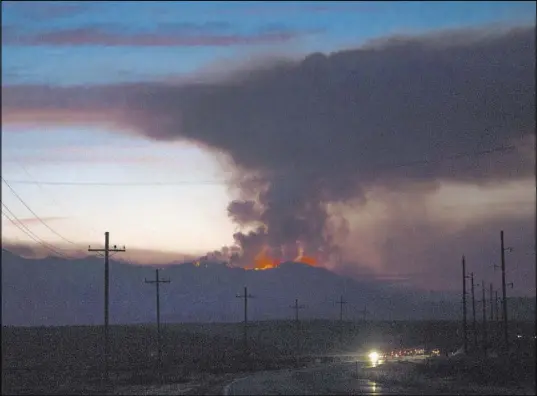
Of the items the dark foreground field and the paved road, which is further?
the dark foreground field

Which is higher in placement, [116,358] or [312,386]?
[312,386]

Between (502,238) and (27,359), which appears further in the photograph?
(27,359)

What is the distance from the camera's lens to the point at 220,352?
148 m

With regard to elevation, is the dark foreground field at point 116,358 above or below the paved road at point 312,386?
below

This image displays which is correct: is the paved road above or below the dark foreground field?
above

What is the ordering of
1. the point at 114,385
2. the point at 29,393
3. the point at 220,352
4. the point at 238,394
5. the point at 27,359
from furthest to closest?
the point at 220,352 → the point at 27,359 → the point at 114,385 → the point at 29,393 → the point at 238,394

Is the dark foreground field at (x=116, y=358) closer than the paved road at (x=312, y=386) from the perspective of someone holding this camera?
No

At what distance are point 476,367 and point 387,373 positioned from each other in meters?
7.75

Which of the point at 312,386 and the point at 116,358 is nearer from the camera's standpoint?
the point at 312,386

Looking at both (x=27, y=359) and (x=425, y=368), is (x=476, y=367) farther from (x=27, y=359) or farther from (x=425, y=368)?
(x=27, y=359)

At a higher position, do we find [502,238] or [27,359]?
[502,238]

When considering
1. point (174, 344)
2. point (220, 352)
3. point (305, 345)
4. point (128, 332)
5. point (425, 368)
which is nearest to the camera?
point (425, 368)

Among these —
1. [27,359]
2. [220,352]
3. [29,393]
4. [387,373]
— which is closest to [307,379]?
[387,373]

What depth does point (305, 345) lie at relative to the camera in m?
194
